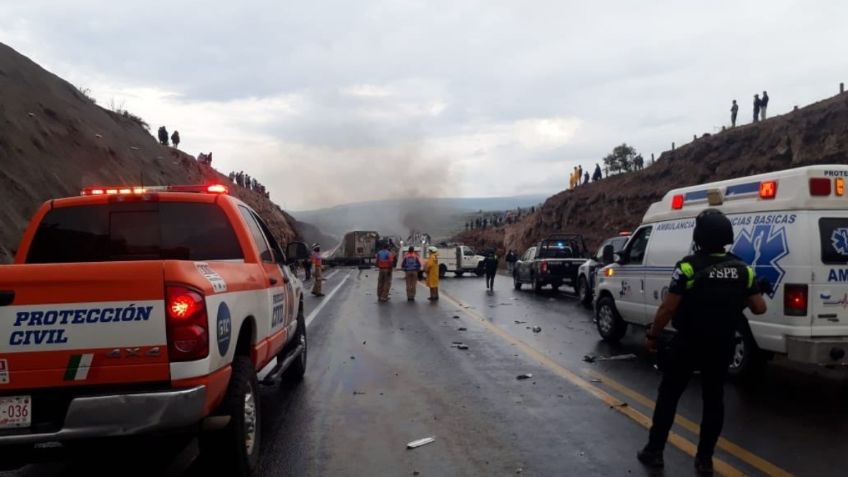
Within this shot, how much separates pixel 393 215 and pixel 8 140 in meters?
80.2

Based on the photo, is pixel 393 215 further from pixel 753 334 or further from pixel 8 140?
pixel 753 334

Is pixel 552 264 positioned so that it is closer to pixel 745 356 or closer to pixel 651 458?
pixel 745 356

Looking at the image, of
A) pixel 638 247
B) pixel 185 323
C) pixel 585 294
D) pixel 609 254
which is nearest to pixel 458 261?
pixel 585 294

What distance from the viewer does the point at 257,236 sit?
19.8ft

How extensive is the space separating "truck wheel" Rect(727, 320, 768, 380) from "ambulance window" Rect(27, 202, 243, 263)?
17.6 feet

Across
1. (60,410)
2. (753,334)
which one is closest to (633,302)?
(753,334)

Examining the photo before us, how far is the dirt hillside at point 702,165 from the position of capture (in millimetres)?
31625

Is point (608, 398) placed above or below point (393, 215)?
below

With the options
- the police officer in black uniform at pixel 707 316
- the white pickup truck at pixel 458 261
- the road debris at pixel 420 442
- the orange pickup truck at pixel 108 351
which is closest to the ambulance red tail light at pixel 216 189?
the orange pickup truck at pixel 108 351

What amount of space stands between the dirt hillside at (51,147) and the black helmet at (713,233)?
47.6ft

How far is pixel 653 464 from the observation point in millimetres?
4801

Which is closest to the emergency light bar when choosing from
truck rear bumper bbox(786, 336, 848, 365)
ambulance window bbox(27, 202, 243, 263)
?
ambulance window bbox(27, 202, 243, 263)

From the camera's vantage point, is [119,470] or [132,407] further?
[119,470]

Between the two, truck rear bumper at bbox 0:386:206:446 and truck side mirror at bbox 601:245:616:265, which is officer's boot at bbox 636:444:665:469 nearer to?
truck rear bumper at bbox 0:386:206:446
